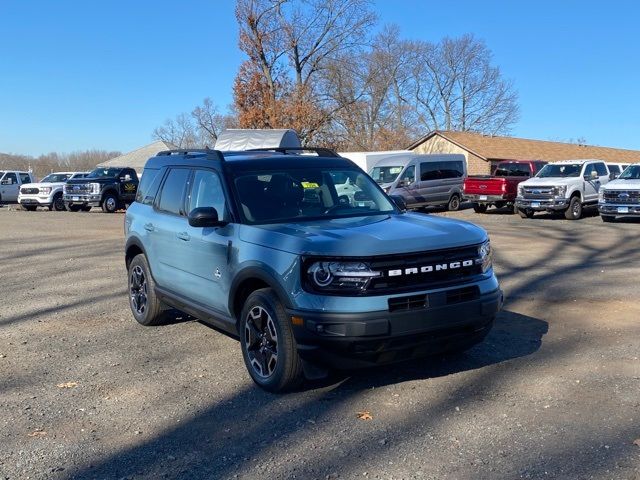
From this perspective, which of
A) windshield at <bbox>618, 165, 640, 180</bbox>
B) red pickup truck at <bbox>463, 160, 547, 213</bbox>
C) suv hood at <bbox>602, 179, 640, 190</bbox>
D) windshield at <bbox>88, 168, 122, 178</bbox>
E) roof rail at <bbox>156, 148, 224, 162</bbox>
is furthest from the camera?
windshield at <bbox>88, 168, 122, 178</bbox>

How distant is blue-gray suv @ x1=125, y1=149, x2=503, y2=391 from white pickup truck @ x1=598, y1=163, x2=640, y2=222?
612 inches

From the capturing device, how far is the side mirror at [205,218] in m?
5.58

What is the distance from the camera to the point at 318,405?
194 inches

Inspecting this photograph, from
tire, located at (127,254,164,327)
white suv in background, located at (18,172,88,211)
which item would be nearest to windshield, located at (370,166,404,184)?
white suv in background, located at (18,172,88,211)

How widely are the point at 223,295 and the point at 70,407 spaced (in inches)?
56.5

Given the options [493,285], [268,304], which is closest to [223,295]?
[268,304]

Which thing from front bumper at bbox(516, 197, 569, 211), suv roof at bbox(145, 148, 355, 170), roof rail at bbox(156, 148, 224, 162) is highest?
roof rail at bbox(156, 148, 224, 162)

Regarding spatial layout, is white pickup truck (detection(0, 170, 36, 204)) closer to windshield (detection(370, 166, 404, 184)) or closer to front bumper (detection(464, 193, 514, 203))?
windshield (detection(370, 166, 404, 184))

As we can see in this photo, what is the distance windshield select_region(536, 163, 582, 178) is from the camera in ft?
74.1

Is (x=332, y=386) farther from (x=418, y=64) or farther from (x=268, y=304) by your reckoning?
(x=418, y=64)

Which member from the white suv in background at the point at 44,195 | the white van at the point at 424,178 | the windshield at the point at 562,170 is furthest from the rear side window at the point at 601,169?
the white suv in background at the point at 44,195

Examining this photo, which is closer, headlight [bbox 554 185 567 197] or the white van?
headlight [bbox 554 185 567 197]

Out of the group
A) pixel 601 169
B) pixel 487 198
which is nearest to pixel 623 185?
pixel 601 169

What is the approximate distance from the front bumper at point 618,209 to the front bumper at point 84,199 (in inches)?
765
